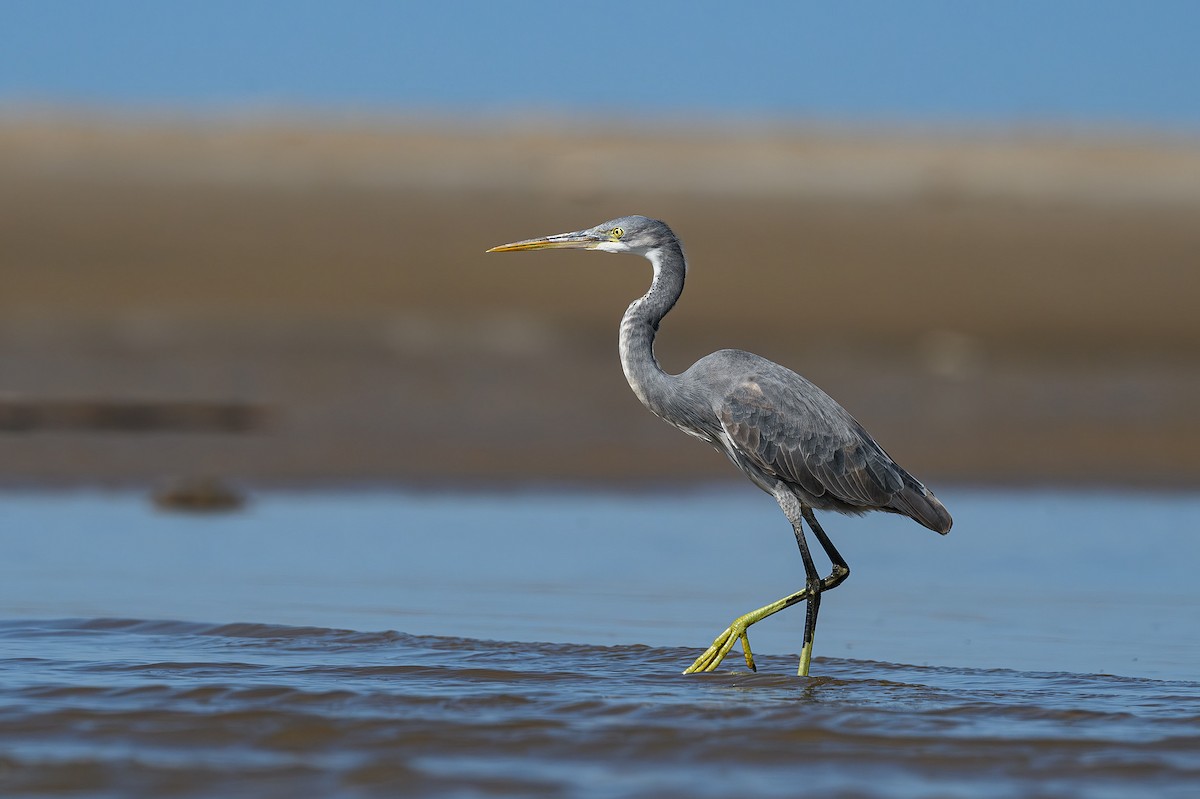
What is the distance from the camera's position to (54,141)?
32.6 metres

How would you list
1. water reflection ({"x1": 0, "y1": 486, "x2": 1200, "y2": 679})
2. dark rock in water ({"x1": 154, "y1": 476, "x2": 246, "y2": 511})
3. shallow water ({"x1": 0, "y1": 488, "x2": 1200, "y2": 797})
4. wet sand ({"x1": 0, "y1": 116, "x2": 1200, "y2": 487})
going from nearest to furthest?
shallow water ({"x1": 0, "y1": 488, "x2": 1200, "y2": 797}), water reflection ({"x1": 0, "y1": 486, "x2": 1200, "y2": 679}), dark rock in water ({"x1": 154, "y1": 476, "x2": 246, "y2": 511}), wet sand ({"x1": 0, "y1": 116, "x2": 1200, "y2": 487})

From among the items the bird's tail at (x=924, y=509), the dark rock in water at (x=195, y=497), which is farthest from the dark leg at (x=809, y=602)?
the dark rock in water at (x=195, y=497)

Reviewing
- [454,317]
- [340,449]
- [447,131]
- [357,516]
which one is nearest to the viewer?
[357,516]

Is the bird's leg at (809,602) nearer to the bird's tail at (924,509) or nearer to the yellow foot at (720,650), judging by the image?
the yellow foot at (720,650)

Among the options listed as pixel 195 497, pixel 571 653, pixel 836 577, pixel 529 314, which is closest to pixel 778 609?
pixel 836 577

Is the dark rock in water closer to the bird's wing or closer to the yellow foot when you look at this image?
the bird's wing

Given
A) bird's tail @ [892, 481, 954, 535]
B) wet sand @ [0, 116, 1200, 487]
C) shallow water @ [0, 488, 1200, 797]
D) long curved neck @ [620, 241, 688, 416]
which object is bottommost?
shallow water @ [0, 488, 1200, 797]

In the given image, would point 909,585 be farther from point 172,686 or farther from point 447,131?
point 447,131

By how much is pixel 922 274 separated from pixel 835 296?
1.74 m

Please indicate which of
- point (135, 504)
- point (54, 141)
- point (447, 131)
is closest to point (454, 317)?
point (135, 504)

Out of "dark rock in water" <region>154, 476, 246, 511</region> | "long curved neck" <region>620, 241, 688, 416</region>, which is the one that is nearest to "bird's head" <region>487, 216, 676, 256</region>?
"long curved neck" <region>620, 241, 688, 416</region>

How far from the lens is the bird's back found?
7.99 metres

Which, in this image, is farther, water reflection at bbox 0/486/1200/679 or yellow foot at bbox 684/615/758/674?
water reflection at bbox 0/486/1200/679

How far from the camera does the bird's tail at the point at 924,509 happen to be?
26.8ft
